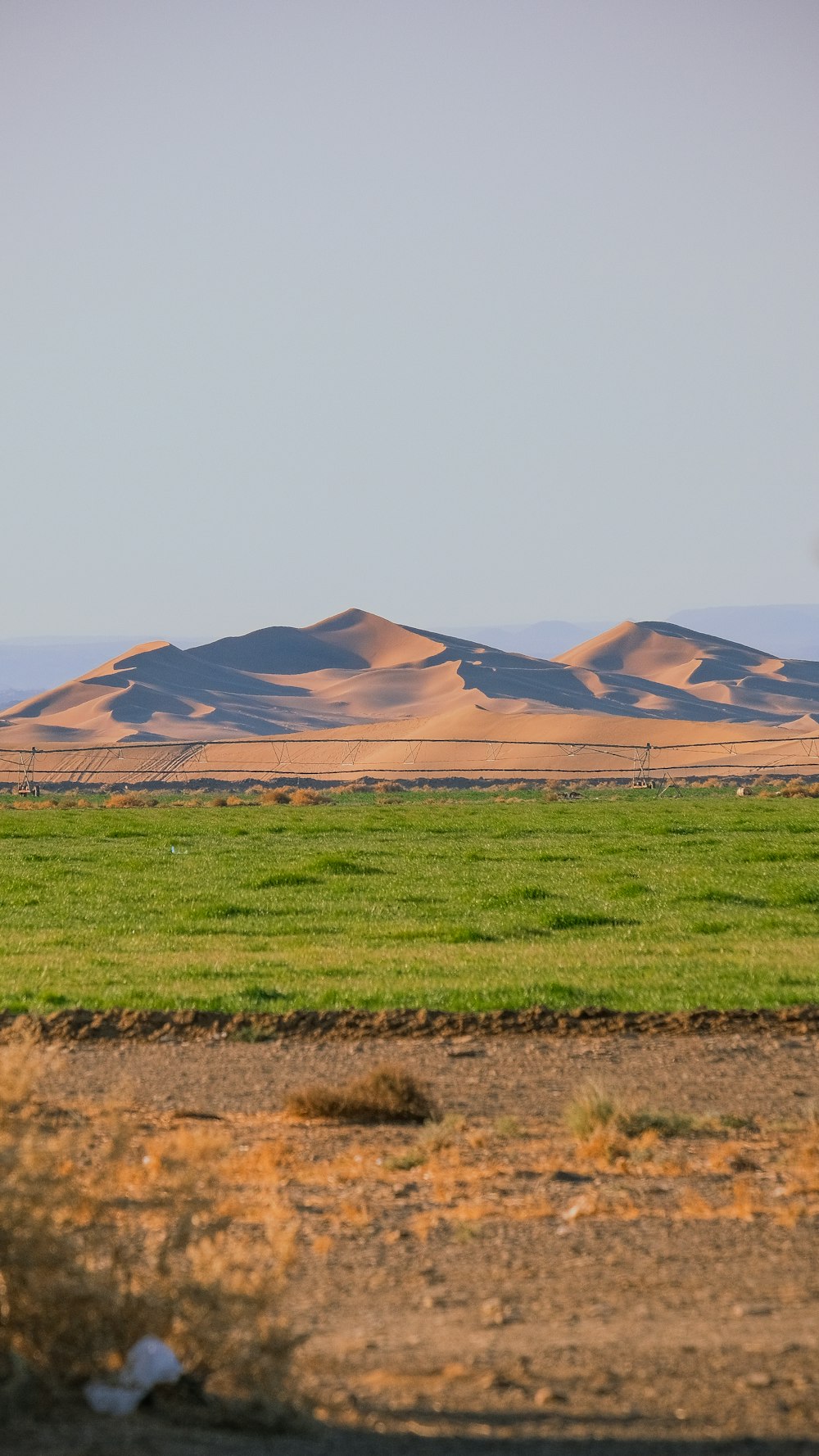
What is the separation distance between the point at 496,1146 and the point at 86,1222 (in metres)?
3.04

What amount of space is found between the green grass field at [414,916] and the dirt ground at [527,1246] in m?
2.02

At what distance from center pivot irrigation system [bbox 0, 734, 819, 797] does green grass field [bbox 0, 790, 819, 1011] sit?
32582mm

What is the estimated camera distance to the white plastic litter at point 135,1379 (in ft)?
13.1

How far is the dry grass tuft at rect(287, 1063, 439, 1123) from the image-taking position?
A: 7664 mm

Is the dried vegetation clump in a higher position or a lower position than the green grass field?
higher

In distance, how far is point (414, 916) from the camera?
16.3 metres

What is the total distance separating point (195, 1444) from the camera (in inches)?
151

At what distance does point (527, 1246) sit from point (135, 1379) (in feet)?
6.70

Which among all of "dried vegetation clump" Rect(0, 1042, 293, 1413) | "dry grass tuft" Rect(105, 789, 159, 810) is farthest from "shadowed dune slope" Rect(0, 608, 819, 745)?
"dried vegetation clump" Rect(0, 1042, 293, 1413)

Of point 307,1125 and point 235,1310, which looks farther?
point 307,1125

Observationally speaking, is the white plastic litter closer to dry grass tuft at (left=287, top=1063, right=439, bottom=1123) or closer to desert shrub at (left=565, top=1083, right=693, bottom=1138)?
desert shrub at (left=565, top=1083, right=693, bottom=1138)

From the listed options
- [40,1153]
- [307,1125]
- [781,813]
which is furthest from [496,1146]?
[781,813]

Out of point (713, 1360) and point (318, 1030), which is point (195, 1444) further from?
point (318, 1030)

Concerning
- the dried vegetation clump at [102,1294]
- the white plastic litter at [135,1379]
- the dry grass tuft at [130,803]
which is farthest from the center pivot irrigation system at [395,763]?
the white plastic litter at [135,1379]
